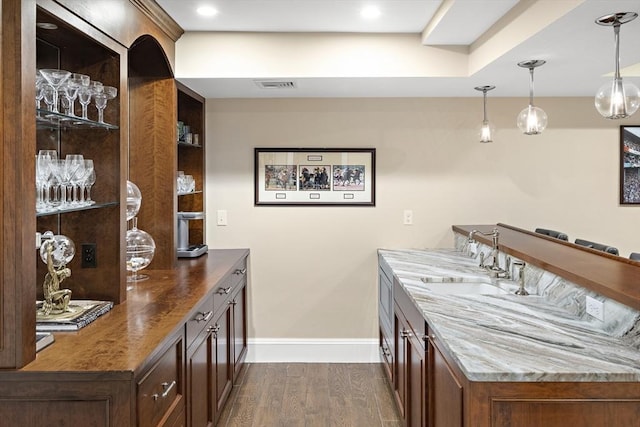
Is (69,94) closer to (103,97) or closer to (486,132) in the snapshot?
(103,97)

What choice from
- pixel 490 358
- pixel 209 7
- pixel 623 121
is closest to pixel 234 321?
pixel 209 7

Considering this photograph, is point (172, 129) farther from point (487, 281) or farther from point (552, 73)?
point (552, 73)

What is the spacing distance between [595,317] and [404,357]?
109 centimetres

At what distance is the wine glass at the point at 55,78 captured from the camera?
201cm

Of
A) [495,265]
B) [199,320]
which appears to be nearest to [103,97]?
[199,320]

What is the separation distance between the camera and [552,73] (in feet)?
10.8

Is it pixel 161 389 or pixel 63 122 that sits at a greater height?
pixel 63 122

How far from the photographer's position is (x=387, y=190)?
4207 millimetres

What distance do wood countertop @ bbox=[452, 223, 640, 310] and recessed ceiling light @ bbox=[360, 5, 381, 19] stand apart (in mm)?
1490

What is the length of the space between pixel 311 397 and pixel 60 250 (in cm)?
203

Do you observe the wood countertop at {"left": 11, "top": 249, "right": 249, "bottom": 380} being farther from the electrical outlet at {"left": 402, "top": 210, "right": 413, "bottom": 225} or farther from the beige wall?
the electrical outlet at {"left": 402, "top": 210, "right": 413, "bottom": 225}

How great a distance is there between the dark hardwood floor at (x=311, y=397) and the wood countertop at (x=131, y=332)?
941mm

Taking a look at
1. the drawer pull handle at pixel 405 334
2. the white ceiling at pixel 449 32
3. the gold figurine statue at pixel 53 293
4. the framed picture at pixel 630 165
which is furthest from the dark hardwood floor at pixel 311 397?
the framed picture at pixel 630 165

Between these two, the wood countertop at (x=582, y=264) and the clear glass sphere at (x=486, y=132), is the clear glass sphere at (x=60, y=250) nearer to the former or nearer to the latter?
the wood countertop at (x=582, y=264)
